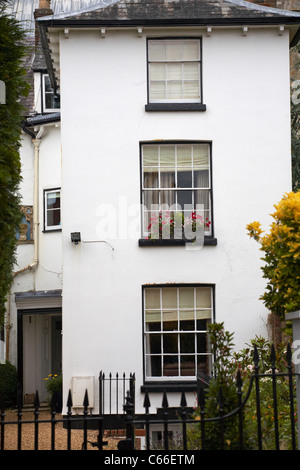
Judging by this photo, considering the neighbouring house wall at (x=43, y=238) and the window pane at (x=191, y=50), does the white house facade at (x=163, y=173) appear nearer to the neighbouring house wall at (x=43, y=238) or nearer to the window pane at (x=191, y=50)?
the window pane at (x=191, y=50)

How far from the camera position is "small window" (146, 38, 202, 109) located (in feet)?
54.6

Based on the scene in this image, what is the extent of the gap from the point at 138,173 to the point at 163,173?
685 millimetres

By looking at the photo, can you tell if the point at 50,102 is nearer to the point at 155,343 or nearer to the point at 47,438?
the point at 155,343

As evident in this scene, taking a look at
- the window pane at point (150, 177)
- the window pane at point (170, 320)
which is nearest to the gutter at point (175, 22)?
the window pane at point (150, 177)

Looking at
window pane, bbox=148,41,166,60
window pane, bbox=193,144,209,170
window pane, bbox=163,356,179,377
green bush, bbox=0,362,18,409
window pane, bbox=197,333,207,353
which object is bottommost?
green bush, bbox=0,362,18,409

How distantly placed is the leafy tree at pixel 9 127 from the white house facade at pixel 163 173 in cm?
548

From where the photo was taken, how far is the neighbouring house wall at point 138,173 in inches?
623

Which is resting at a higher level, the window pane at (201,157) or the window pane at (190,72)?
the window pane at (190,72)

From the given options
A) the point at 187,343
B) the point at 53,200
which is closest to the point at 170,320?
the point at 187,343

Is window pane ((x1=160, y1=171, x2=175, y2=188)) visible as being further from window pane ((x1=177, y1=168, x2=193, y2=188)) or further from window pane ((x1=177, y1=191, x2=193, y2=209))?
window pane ((x1=177, y1=191, x2=193, y2=209))

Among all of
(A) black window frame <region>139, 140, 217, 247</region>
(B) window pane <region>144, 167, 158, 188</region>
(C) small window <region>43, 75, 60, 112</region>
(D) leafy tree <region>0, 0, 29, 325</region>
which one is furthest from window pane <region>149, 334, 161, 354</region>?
(C) small window <region>43, 75, 60, 112</region>

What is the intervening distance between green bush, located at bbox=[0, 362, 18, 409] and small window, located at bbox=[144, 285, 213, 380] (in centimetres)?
641
